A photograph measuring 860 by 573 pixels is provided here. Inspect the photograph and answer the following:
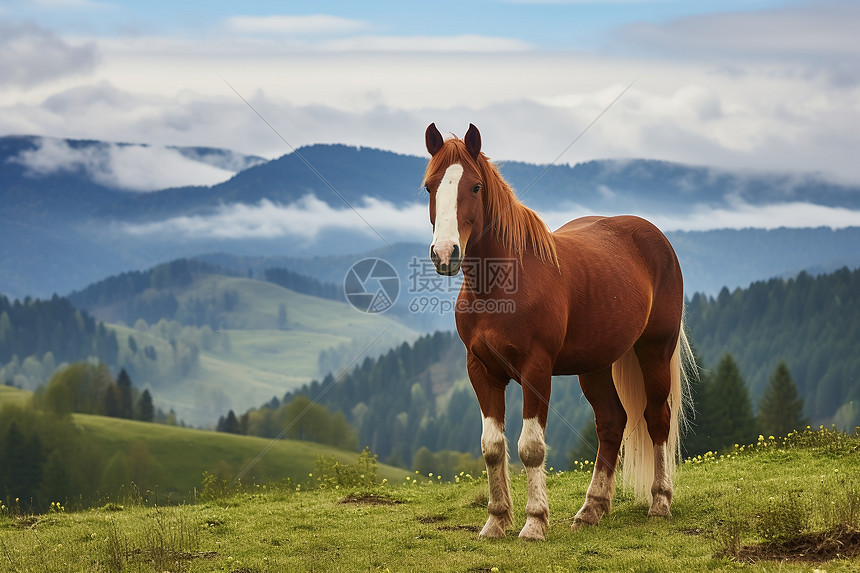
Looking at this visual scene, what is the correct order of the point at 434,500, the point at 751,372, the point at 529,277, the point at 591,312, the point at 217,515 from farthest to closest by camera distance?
the point at 751,372, the point at 434,500, the point at 217,515, the point at 591,312, the point at 529,277

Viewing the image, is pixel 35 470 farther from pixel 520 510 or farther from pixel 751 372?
pixel 751 372

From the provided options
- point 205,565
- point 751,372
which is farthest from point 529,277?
point 751,372

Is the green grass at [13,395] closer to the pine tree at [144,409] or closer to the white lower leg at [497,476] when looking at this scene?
the pine tree at [144,409]

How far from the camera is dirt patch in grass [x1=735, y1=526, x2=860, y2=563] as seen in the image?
7.12 meters

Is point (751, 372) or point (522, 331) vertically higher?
point (522, 331)

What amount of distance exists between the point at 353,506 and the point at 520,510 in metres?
2.56

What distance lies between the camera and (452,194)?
8172mm

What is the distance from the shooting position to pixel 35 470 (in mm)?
88438

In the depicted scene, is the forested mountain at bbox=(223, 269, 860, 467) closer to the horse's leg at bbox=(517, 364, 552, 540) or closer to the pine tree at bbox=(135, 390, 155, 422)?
the pine tree at bbox=(135, 390, 155, 422)

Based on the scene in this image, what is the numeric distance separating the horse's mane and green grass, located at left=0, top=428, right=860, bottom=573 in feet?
10.5

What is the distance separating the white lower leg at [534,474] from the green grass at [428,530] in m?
0.20

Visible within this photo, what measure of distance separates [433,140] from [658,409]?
4.63 meters

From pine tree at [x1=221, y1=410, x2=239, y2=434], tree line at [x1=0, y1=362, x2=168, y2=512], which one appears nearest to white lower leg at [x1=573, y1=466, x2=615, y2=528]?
tree line at [x1=0, y1=362, x2=168, y2=512]

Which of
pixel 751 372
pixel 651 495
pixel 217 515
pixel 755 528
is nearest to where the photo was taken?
pixel 755 528
